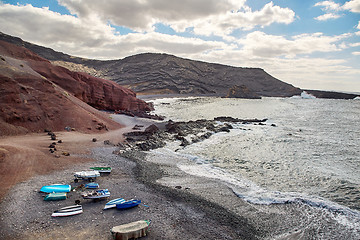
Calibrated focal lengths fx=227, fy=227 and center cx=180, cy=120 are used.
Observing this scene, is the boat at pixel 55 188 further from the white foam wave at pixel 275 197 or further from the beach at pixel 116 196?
the white foam wave at pixel 275 197

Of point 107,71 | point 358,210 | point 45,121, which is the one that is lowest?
point 358,210

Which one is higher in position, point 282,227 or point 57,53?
point 57,53

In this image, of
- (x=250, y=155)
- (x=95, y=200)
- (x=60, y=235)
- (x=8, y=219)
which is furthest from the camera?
(x=250, y=155)

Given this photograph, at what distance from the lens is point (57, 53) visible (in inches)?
3740

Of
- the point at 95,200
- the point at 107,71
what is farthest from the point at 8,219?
the point at 107,71

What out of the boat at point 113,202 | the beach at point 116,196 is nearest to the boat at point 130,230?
the beach at point 116,196

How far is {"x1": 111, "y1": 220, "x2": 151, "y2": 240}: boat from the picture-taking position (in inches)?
222

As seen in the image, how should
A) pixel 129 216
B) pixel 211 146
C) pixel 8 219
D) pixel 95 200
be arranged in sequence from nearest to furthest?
pixel 8 219 → pixel 129 216 → pixel 95 200 → pixel 211 146

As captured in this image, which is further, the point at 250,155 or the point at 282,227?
the point at 250,155

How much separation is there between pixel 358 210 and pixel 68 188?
10.7 meters

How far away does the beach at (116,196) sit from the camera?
6.12 metres

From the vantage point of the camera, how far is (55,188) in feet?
26.1

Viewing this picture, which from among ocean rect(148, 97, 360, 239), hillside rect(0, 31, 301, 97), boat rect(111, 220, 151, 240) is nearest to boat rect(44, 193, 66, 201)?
boat rect(111, 220, 151, 240)

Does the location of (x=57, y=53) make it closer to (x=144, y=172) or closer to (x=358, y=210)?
(x=144, y=172)
